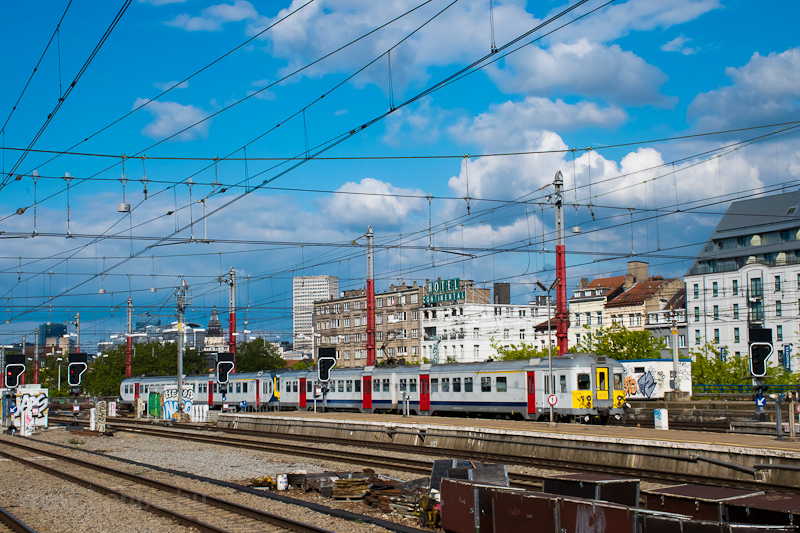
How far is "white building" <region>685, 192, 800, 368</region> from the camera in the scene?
3132 inches

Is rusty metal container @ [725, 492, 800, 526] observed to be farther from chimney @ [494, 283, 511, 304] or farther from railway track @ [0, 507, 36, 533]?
chimney @ [494, 283, 511, 304]

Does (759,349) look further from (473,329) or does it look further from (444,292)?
(444,292)

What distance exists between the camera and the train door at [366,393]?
45.2 m

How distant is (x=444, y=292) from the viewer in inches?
4405

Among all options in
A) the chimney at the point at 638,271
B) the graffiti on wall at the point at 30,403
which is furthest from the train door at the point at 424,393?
the chimney at the point at 638,271

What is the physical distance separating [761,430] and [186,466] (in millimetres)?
20292

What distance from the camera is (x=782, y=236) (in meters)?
82.2

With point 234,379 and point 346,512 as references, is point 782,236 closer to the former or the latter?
point 234,379

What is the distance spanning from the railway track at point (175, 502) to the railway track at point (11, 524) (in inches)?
93.0

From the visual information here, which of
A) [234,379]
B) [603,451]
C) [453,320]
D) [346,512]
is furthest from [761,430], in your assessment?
[453,320]

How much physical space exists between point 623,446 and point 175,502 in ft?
40.6

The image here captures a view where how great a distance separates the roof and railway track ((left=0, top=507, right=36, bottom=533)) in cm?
9948

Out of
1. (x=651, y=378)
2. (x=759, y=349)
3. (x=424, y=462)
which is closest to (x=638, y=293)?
(x=651, y=378)

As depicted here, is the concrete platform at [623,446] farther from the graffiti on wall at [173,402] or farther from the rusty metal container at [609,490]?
the graffiti on wall at [173,402]
